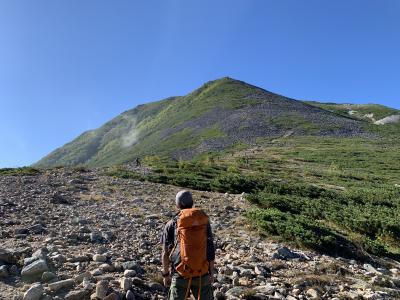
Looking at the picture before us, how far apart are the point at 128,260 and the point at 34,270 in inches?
82.9

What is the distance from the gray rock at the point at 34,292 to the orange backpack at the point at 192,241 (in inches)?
107

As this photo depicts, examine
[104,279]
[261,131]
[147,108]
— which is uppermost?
[147,108]

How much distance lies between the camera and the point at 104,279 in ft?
25.8

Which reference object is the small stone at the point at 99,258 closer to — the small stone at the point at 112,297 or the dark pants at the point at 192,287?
the small stone at the point at 112,297

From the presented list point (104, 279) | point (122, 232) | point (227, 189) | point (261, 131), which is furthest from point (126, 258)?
point (261, 131)

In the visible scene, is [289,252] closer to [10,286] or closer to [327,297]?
[327,297]

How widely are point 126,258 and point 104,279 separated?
5.35 ft

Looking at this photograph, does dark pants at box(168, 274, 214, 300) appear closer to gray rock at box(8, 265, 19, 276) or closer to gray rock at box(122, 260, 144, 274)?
gray rock at box(122, 260, 144, 274)

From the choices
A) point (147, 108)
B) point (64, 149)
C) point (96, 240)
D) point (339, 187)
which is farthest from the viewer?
point (147, 108)

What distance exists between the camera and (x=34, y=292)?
6996 millimetres

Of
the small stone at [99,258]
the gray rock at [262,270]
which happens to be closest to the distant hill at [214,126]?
the gray rock at [262,270]

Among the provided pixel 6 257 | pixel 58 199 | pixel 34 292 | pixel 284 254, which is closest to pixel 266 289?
pixel 284 254

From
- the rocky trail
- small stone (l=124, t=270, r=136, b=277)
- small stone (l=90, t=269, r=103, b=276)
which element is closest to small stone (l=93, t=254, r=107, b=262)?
the rocky trail

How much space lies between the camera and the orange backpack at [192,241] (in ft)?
19.0
